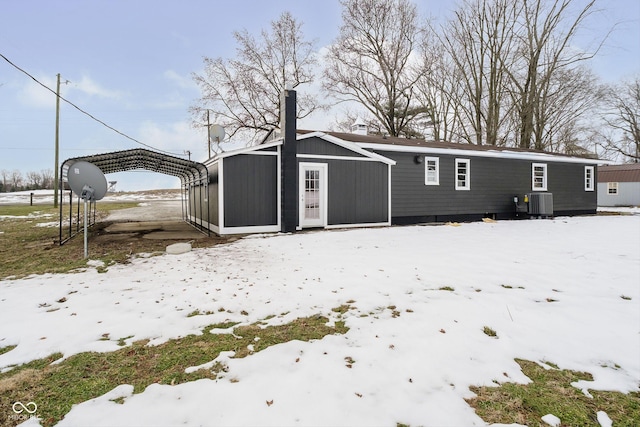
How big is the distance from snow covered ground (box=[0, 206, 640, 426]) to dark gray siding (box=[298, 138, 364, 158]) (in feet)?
17.0

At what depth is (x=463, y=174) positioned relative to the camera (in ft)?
48.7

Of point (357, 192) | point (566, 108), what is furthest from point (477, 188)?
point (566, 108)

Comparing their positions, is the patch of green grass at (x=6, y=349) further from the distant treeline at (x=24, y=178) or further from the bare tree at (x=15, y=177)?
the bare tree at (x=15, y=177)

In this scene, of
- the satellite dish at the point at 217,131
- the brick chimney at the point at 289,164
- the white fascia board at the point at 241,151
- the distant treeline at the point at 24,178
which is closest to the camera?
the white fascia board at the point at 241,151

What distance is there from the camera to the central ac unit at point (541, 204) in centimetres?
1541

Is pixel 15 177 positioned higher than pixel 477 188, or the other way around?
pixel 15 177

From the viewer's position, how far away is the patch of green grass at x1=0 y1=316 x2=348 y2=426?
2.24 meters

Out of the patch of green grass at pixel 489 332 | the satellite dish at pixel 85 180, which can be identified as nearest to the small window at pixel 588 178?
the patch of green grass at pixel 489 332

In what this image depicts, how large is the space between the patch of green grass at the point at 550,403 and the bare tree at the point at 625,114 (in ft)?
128

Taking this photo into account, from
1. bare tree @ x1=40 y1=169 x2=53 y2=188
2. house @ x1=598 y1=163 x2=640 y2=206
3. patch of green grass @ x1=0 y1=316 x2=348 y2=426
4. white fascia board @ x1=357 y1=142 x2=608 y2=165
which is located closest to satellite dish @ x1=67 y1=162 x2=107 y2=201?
patch of green grass @ x1=0 y1=316 x2=348 y2=426

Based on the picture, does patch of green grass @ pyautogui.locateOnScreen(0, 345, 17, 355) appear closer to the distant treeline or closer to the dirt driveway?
the dirt driveway

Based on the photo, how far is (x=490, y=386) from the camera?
2377 mm

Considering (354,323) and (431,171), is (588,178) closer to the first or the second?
(431,171)

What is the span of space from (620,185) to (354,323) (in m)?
36.3
